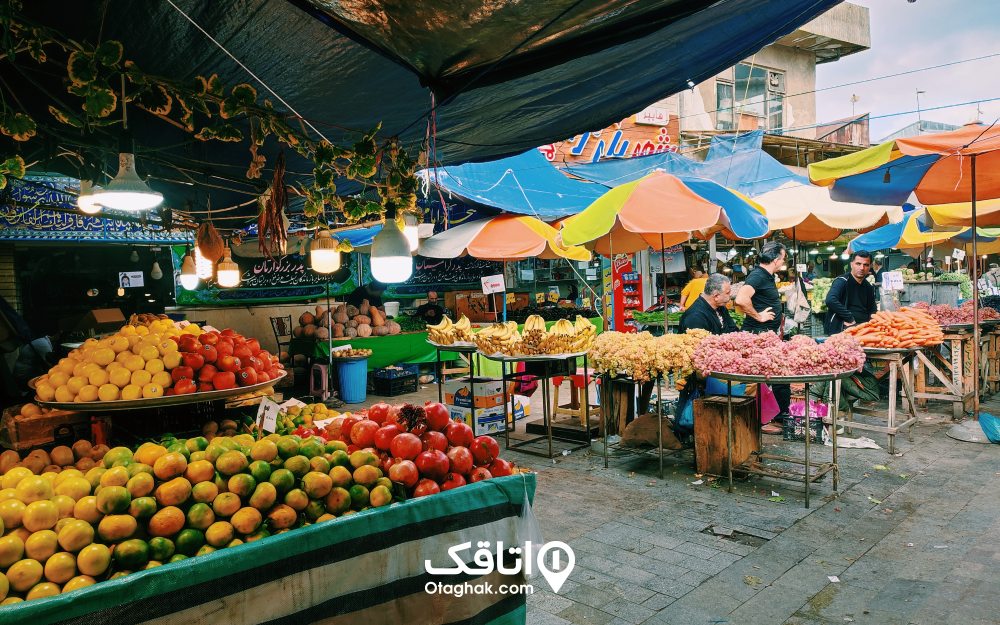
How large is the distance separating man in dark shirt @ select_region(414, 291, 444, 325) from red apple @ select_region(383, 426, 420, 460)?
10.6 m

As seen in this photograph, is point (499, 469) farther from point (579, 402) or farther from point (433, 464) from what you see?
point (579, 402)

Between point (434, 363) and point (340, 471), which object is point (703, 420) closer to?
point (340, 471)

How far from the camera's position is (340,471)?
2.69m

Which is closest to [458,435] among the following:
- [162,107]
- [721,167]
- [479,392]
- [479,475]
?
[479,475]

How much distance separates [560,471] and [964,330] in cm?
683

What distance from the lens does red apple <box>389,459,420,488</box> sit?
2.76 metres

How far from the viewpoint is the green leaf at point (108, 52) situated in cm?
304

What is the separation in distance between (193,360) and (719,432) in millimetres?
4918

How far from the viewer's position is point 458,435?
10.5 feet

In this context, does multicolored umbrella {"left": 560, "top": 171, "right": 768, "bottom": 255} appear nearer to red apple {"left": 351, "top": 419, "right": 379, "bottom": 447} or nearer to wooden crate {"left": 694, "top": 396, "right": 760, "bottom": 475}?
wooden crate {"left": 694, "top": 396, "right": 760, "bottom": 475}

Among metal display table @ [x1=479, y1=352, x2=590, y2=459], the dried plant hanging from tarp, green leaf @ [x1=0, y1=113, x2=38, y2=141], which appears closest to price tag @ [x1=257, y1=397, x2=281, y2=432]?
the dried plant hanging from tarp

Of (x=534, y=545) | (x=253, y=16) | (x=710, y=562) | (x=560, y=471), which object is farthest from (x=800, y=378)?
(x=253, y=16)

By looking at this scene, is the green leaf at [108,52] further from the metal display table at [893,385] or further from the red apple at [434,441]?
the metal display table at [893,385]

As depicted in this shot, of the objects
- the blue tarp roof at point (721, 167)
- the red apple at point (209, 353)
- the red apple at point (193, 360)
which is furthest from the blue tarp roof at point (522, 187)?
the red apple at point (193, 360)
